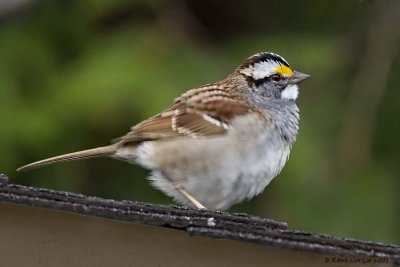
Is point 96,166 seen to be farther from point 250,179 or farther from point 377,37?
point 250,179

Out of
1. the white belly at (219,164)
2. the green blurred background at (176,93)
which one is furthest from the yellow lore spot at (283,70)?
the green blurred background at (176,93)

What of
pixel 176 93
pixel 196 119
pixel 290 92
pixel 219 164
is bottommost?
pixel 219 164

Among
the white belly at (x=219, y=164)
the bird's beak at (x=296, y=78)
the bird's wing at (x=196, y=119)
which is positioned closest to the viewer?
the white belly at (x=219, y=164)

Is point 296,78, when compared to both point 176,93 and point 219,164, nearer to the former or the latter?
point 219,164

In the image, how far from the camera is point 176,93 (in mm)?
5379

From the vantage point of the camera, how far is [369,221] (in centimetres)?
551

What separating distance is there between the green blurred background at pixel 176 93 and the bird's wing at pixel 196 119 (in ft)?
3.79

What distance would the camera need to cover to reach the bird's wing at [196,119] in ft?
13.1

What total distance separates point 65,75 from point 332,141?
4.00 ft

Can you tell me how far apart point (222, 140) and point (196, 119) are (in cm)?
21

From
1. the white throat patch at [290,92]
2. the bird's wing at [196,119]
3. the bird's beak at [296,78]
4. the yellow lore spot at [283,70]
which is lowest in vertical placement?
the bird's wing at [196,119]

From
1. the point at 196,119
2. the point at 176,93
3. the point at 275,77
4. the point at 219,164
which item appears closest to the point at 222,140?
the point at 219,164

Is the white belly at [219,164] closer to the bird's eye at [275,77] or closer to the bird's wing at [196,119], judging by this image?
the bird's wing at [196,119]

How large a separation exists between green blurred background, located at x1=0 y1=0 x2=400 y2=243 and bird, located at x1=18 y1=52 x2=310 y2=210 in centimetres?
112
